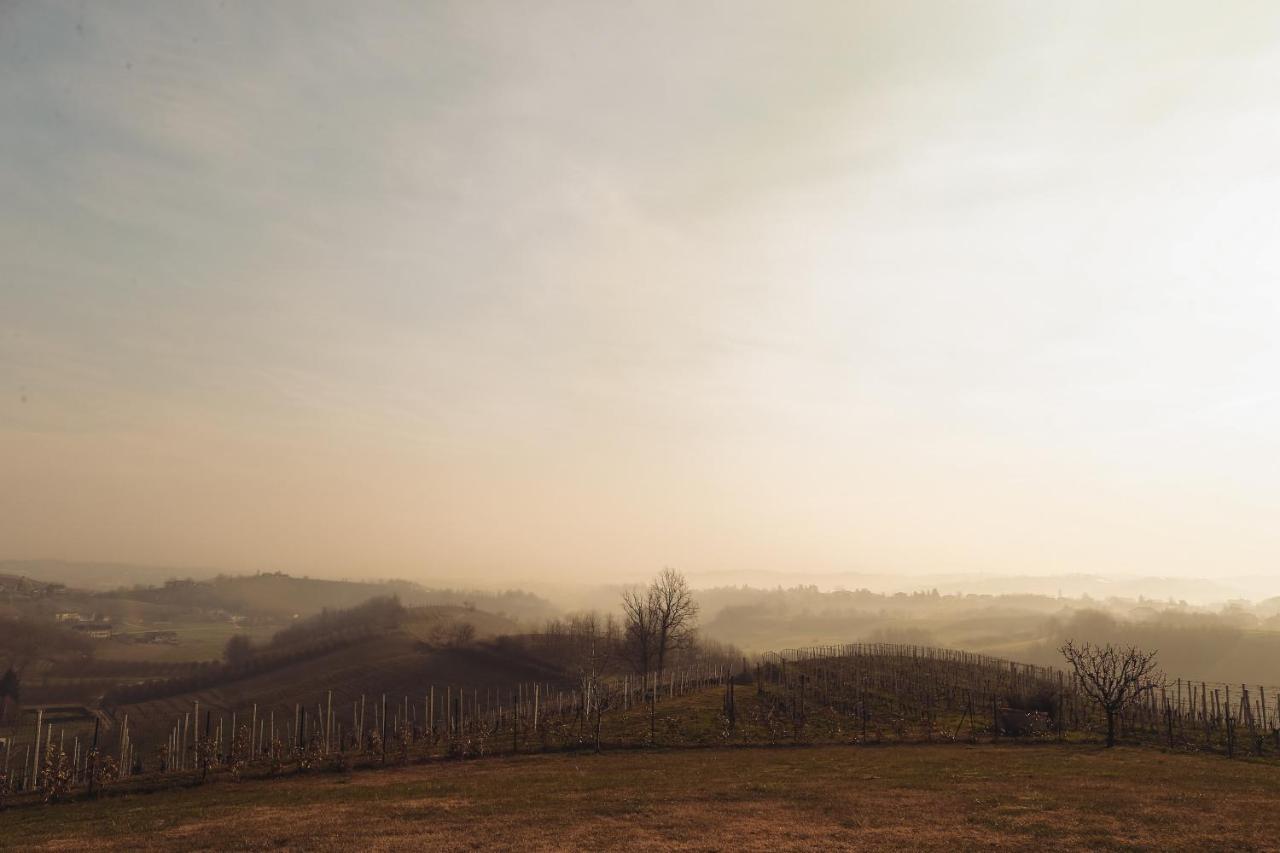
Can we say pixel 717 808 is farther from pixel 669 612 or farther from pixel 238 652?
pixel 238 652

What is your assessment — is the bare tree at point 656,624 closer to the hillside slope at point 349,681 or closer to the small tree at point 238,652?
the hillside slope at point 349,681

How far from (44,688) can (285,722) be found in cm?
7425

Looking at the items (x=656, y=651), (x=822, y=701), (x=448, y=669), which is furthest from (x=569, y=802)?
(x=448, y=669)

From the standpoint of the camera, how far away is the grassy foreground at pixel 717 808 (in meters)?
20.5

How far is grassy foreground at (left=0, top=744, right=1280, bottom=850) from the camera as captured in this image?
806 inches

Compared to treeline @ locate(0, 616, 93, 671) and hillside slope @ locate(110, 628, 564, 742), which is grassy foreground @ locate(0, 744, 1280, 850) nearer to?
hillside slope @ locate(110, 628, 564, 742)

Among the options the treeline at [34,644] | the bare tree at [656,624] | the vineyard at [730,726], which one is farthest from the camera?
the treeline at [34,644]

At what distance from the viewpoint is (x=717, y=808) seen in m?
24.2

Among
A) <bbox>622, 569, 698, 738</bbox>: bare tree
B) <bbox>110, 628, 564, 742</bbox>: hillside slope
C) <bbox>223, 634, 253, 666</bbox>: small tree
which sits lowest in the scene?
<bbox>223, 634, 253, 666</bbox>: small tree

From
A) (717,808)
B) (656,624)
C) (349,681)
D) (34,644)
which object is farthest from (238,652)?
(717,808)

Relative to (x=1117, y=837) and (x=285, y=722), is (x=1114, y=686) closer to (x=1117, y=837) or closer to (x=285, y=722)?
(x=1117, y=837)

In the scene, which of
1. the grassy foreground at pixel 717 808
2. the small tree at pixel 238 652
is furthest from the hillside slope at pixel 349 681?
the grassy foreground at pixel 717 808

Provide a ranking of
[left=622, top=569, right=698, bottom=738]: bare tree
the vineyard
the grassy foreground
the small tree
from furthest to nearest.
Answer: the small tree < [left=622, top=569, right=698, bottom=738]: bare tree < the vineyard < the grassy foreground

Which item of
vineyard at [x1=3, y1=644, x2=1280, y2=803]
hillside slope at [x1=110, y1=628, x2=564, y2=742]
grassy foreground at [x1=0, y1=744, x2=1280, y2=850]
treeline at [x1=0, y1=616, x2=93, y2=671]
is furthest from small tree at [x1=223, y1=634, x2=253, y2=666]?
grassy foreground at [x1=0, y1=744, x2=1280, y2=850]
